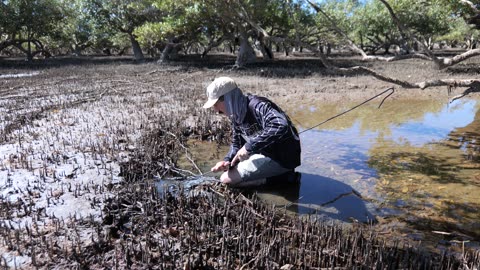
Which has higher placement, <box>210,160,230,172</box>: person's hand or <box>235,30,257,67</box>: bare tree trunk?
<box>235,30,257,67</box>: bare tree trunk

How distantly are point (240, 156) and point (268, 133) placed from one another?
0.45 m

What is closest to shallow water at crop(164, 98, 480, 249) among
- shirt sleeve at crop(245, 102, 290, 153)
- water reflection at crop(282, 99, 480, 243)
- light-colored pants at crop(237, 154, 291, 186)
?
water reflection at crop(282, 99, 480, 243)

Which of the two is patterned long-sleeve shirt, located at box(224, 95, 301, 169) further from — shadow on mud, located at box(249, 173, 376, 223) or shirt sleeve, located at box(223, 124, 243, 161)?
shadow on mud, located at box(249, 173, 376, 223)

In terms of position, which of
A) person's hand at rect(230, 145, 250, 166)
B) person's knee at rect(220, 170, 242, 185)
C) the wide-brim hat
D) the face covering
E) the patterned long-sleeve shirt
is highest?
the wide-brim hat

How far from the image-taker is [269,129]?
162 inches

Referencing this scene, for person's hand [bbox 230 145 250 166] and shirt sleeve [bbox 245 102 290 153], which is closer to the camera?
shirt sleeve [bbox 245 102 290 153]

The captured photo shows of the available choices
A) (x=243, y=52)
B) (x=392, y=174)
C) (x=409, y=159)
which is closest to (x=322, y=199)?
(x=392, y=174)

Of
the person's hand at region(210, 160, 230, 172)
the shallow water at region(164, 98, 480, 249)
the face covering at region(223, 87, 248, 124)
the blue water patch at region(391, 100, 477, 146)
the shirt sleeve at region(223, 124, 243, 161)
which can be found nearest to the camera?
the shallow water at region(164, 98, 480, 249)

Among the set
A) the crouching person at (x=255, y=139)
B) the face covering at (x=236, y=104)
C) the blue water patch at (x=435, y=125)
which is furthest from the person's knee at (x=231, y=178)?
the blue water patch at (x=435, y=125)

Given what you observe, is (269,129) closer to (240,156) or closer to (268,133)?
(268,133)

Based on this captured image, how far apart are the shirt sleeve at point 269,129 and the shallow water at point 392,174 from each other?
0.69 meters

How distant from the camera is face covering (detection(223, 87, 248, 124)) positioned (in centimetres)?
422

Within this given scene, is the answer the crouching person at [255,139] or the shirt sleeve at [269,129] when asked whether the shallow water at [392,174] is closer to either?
the crouching person at [255,139]

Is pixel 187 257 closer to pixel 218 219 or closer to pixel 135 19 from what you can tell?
pixel 218 219
